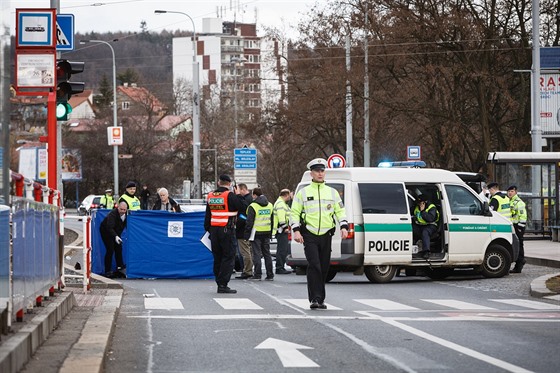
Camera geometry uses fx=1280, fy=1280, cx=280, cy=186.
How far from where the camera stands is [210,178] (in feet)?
364

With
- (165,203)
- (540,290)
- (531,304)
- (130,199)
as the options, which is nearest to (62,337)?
(531,304)

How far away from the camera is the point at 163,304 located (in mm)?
17438

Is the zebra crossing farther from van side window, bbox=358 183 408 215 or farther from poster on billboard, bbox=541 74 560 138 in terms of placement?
poster on billboard, bbox=541 74 560 138

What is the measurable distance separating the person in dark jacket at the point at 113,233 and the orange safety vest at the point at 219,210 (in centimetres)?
560

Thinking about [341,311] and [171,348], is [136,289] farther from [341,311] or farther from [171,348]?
[171,348]

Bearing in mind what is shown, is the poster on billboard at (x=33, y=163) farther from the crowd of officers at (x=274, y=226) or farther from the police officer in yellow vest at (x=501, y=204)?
the police officer in yellow vest at (x=501, y=204)

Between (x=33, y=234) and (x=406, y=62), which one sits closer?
(x=33, y=234)

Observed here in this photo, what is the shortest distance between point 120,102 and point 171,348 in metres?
136

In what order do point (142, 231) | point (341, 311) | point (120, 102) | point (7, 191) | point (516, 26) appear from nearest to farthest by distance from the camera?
point (7, 191)
point (341, 311)
point (142, 231)
point (516, 26)
point (120, 102)

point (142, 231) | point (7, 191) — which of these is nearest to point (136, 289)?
point (142, 231)

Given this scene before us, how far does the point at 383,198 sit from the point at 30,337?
14.4m

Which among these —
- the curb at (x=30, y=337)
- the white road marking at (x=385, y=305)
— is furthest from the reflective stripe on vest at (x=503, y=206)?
the curb at (x=30, y=337)

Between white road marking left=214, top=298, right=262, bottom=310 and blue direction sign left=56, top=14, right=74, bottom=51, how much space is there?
18.4 feet

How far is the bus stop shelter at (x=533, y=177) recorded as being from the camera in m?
36.8
